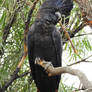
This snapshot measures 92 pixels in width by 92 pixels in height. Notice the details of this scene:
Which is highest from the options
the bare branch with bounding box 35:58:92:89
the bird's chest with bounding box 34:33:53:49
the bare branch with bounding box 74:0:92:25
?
the bare branch with bounding box 74:0:92:25

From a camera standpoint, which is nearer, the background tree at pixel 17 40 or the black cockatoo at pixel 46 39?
the black cockatoo at pixel 46 39

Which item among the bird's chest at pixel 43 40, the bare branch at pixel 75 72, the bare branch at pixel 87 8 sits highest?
the bare branch at pixel 87 8

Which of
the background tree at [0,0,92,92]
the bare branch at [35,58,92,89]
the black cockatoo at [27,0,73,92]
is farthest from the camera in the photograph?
the background tree at [0,0,92,92]

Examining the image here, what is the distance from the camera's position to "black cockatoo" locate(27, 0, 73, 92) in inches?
80.7

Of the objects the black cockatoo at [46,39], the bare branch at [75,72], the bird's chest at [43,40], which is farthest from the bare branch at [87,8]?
the bird's chest at [43,40]

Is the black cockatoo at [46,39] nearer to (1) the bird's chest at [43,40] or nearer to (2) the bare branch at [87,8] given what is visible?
(1) the bird's chest at [43,40]

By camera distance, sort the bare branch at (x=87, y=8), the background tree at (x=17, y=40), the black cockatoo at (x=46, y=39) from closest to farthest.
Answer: the bare branch at (x=87, y=8)
the black cockatoo at (x=46, y=39)
the background tree at (x=17, y=40)

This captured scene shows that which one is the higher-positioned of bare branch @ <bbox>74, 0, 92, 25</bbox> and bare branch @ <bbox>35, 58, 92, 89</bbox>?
bare branch @ <bbox>74, 0, 92, 25</bbox>

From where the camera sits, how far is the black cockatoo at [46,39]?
2.05m

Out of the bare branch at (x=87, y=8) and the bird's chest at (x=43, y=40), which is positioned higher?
the bare branch at (x=87, y=8)

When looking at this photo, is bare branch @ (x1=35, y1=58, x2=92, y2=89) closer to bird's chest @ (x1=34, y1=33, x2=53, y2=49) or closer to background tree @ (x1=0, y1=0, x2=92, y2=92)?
bird's chest @ (x1=34, y1=33, x2=53, y2=49)

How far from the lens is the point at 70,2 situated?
6.48ft

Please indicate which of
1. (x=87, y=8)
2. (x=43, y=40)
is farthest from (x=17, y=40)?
(x=87, y=8)

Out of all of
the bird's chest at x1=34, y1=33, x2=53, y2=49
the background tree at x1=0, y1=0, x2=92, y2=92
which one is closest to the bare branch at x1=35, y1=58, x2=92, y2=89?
the bird's chest at x1=34, y1=33, x2=53, y2=49
